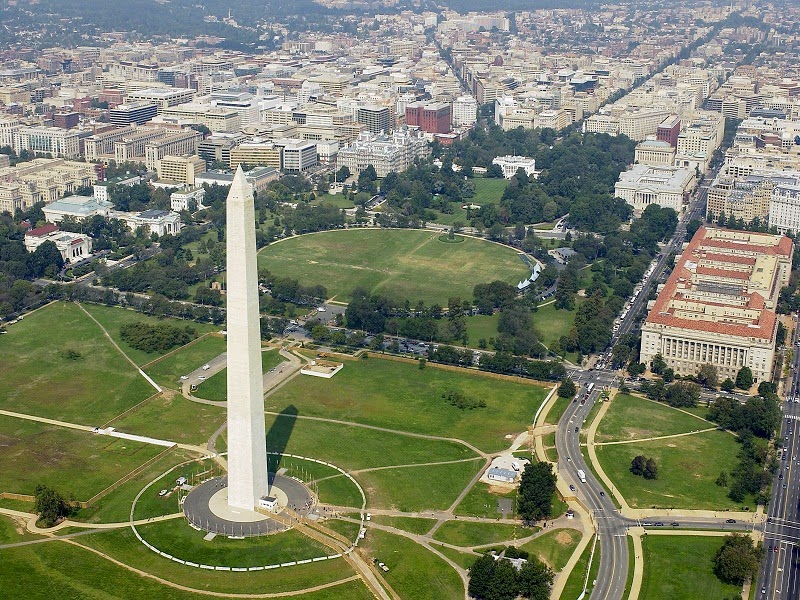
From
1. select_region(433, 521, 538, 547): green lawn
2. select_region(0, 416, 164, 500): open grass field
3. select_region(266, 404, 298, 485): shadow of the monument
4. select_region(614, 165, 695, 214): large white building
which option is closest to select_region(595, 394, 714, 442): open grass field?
select_region(433, 521, 538, 547): green lawn

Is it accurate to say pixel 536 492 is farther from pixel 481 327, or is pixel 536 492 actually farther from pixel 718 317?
pixel 481 327

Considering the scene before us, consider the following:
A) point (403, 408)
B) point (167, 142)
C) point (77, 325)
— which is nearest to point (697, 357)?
point (403, 408)

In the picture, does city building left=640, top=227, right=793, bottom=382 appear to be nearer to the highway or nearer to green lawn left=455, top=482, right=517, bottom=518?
the highway

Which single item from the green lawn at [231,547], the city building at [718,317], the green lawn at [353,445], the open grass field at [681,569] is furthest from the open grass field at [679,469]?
the green lawn at [231,547]

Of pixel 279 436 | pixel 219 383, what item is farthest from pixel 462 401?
pixel 219 383

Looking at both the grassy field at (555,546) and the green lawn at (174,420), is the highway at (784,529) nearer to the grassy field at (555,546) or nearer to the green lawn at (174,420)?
the grassy field at (555,546)

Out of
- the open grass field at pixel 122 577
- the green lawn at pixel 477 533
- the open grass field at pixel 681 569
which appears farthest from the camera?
the green lawn at pixel 477 533
